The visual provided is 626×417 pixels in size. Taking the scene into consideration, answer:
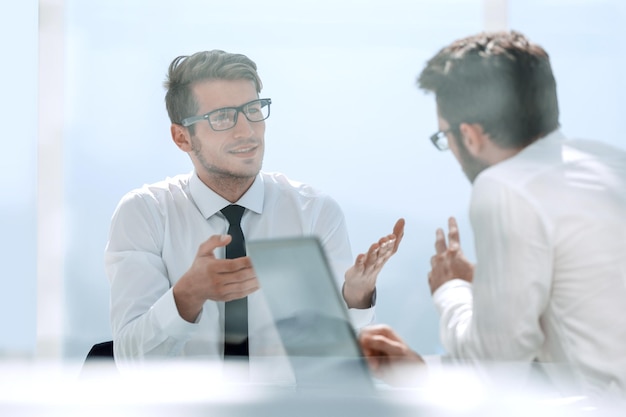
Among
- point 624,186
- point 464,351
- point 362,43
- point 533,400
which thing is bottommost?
point 533,400

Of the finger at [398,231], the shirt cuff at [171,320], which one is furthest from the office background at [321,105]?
the shirt cuff at [171,320]

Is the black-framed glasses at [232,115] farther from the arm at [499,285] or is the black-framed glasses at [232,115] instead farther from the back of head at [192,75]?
the arm at [499,285]

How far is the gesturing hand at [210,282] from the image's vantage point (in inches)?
60.8

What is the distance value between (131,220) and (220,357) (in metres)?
0.35

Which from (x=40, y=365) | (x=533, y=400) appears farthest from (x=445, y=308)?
(x=40, y=365)

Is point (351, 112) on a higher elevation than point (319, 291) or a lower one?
higher

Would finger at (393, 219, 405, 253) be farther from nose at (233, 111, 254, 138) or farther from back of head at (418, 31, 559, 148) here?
nose at (233, 111, 254, 138)

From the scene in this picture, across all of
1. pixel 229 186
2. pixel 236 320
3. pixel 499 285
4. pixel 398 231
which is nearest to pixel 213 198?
pixel 229 186

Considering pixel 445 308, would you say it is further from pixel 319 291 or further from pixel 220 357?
pixel 220 357

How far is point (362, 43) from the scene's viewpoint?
62.4 inches

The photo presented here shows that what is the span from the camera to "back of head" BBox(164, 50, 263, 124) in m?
1.59

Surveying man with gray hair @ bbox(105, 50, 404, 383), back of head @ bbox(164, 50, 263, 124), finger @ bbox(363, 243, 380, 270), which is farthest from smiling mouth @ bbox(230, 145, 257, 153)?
finger @ bbox(363, 243, 380, 270)

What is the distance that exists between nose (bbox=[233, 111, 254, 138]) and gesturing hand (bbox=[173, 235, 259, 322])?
0.24 metres

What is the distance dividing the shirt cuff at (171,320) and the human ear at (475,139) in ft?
2.20
